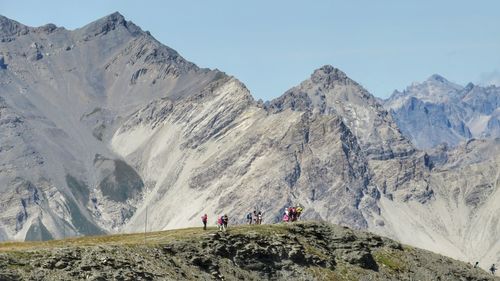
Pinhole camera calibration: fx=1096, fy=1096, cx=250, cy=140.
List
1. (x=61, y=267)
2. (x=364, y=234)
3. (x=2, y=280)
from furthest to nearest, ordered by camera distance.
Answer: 1. (x=364, y=234)
2. (x=61, y=267)
3. (x=2, y=280)

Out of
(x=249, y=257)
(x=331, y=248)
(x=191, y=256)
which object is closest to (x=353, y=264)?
(x=331, y=248)

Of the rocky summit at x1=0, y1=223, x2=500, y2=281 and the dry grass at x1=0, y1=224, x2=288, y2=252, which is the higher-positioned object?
the dry grass at x1=0, y1=224, x2=288, y2=252

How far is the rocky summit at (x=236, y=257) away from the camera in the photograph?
9131 centimetres

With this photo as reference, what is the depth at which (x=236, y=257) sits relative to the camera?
364 ft

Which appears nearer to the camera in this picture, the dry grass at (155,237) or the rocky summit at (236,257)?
the rocky summit at (236,257)

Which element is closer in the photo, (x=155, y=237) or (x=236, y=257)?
(x=236, y=257)

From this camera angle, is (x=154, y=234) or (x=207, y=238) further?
(x=154, y=234)

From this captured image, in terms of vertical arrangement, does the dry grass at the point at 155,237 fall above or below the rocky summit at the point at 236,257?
above

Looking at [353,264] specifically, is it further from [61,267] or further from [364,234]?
[61,267]

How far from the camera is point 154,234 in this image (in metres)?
120

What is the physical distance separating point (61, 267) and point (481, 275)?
209 feet

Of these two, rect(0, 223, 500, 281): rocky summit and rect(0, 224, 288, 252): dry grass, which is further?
rect(0, 224, 288, 252): dry grass

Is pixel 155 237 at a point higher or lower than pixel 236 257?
higher

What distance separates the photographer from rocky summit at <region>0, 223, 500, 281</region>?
3595 inches
